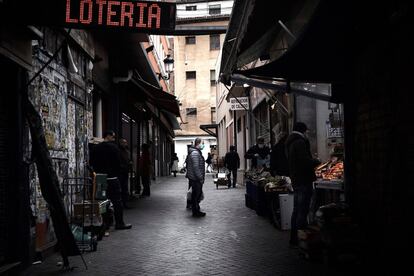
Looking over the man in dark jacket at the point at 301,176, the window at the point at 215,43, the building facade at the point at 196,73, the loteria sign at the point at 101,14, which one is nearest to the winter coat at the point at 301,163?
the man in dark jacket at the point at 301,176

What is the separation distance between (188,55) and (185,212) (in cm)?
4447

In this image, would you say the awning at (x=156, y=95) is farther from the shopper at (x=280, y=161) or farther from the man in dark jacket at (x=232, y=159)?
the shopper at (x=280, y=161)

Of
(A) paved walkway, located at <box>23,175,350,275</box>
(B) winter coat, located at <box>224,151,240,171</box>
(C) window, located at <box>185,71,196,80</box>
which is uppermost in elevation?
(C) window, located at <box>185,71,196,80</box>

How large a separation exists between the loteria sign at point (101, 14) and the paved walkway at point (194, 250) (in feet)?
10.0

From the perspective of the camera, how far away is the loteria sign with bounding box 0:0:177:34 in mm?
7031

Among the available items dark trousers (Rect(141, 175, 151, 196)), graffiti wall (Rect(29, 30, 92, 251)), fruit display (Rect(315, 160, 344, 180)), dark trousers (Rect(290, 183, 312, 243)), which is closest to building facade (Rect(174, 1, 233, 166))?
dark trousers (Rect(141, 175, 151, 196))

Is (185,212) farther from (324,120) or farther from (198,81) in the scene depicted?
(198,81)

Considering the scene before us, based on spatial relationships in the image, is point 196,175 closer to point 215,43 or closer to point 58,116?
point 58,116

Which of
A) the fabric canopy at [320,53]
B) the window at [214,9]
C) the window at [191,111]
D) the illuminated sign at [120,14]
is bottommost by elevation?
the fabric canopy at [320,53]

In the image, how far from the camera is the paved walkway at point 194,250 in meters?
7.34

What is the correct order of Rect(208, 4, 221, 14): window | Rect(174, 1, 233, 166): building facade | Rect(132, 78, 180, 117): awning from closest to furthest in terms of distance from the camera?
Rect(132, 78, 180, 117): awning, Rect(208, 4, 221, 14): window, Rect(174, 1, 233, 166): building facade

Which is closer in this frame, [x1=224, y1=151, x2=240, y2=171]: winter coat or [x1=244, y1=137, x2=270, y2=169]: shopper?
[x1=244, y1=137, x2=270, y2=169]: shopper

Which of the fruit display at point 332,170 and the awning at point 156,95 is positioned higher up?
the awning at point 156,95

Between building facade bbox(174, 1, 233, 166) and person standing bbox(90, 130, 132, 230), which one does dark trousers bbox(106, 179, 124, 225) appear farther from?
building facade bbox(174, 1, 233, 166)
